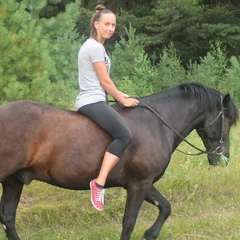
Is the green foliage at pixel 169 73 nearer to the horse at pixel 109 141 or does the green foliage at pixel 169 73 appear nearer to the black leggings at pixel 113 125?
the horse at pixel 109 141

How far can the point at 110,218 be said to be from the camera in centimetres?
589

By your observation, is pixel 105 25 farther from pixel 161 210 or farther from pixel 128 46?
pixel 128 46

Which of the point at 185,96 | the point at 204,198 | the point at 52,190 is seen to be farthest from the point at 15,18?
the point at 204,198

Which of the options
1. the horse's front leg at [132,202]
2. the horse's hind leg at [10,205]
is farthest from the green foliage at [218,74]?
the horse's hind leg at [10,205]

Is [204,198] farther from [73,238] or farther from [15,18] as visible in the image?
[15,18]

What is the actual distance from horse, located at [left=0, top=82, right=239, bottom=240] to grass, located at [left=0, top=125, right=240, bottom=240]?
21.6 inches

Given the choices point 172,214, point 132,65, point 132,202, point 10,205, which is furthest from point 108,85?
point 132,65

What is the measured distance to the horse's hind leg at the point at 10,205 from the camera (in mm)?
4773

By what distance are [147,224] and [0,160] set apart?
217 cm

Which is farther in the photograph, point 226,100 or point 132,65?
point 132,65

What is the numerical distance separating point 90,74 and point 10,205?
1.53 m

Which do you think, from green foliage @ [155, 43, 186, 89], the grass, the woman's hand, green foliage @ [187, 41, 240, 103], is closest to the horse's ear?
the woman's hand

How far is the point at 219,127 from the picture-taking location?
17.3ft

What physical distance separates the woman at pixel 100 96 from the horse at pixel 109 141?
0.14 m
